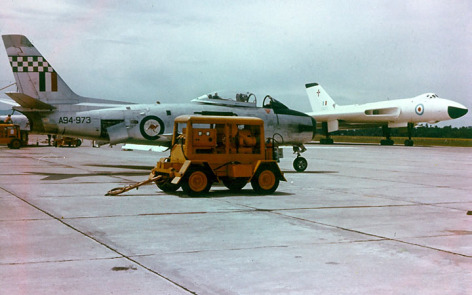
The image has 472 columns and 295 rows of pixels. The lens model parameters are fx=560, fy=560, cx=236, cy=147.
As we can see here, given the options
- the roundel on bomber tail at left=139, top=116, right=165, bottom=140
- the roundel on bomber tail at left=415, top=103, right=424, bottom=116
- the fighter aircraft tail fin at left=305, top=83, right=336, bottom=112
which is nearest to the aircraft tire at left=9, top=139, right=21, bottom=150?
the roundel on bomber tail at left=139, top=116, right=165, bottom=140

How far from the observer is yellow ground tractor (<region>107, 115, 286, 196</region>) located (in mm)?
12570

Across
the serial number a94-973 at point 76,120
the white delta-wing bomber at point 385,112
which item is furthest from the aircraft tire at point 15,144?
the white delta-wing bomber at point 385,112

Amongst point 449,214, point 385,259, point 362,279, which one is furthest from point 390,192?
point 362,279

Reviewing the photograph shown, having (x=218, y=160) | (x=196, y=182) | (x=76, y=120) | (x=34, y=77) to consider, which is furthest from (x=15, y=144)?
(x=196, y=182)

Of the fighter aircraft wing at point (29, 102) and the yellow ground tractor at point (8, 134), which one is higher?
the fighter aircraft wing at point (29, 102)

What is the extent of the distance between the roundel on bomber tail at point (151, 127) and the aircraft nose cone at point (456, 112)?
37820mm

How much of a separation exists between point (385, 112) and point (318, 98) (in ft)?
45.5

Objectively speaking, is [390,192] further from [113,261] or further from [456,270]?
[113,261]

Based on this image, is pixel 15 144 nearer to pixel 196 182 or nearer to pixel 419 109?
pixel 196 182

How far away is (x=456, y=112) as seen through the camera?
167 ft

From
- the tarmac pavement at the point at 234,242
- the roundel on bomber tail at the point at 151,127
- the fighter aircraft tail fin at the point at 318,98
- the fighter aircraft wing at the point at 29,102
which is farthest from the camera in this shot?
the fighter aircraft tail fin at the point at 318,98

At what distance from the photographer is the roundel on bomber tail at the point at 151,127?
787 inches

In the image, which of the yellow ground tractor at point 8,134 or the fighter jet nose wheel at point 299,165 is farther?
the yellow ground tractor at point 8,134

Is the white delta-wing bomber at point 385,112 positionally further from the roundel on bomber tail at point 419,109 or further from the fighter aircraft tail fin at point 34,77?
the fighter aircraft tail fin at point 34,77
